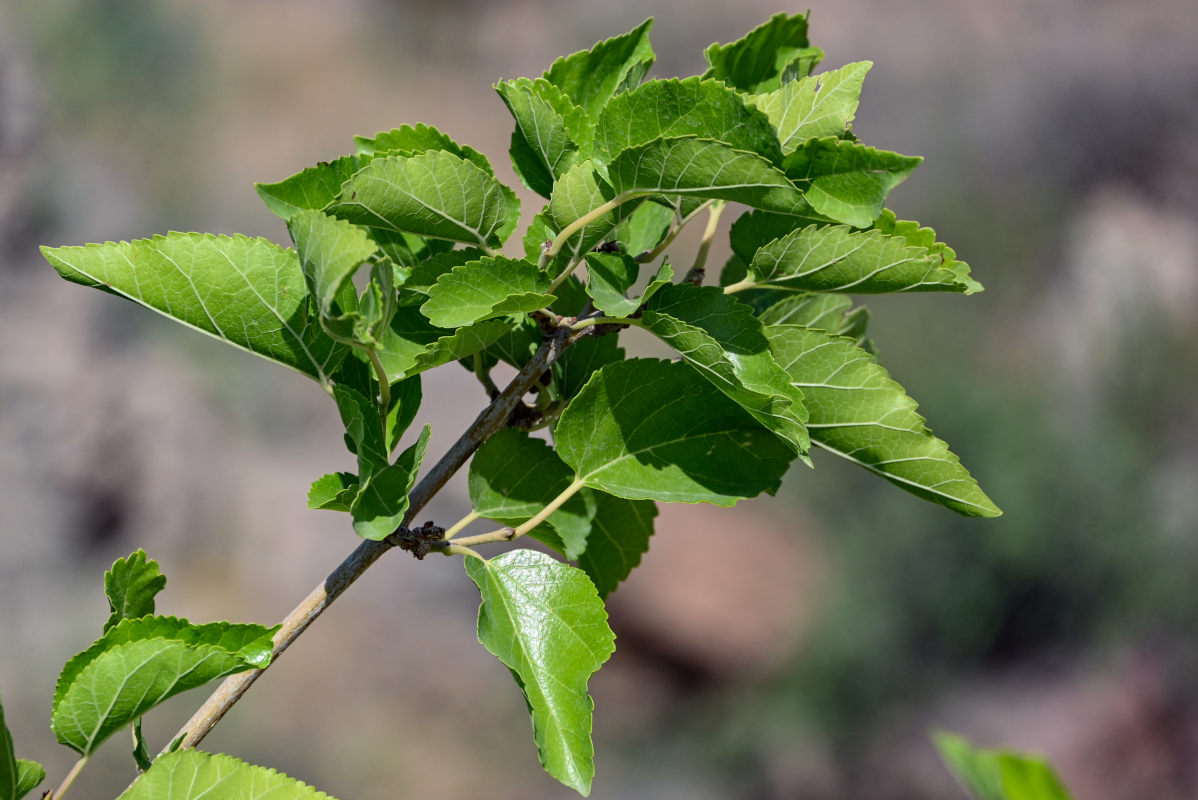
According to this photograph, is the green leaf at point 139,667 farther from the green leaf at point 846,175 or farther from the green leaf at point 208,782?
the green leaf at point 846,175

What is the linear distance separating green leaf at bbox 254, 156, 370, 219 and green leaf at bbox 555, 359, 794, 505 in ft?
0.76

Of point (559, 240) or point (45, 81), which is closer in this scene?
point (559, 240)

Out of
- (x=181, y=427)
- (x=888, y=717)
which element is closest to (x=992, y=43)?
(x=888, y=717)

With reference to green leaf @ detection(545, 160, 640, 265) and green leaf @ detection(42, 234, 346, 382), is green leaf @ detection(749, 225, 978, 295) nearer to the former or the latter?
green leaf @ detection(545, 160, 640, 265)

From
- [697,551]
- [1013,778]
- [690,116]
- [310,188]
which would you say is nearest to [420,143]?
[310,188]

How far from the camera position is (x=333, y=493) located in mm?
574

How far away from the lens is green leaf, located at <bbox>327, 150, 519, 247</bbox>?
0.54 metres

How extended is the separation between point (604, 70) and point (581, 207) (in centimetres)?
20

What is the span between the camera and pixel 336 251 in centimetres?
48

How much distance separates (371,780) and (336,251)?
4.23 metres

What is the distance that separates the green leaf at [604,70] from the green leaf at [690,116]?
0.16 metres

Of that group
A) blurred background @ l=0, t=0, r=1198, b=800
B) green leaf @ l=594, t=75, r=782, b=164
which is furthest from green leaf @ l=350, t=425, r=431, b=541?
blurred background @ l=0, t=0, r=1198, b=800

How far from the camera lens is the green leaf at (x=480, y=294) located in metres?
0.55

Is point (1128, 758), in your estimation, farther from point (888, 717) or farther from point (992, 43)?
point (992, 43)
